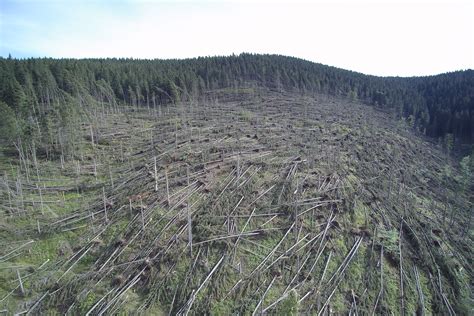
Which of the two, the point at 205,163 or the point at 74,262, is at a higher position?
the point at 205,163

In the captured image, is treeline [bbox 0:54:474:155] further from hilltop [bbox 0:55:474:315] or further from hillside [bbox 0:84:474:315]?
hillside [bbox 0:84:474:315]

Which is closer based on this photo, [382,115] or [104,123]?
[104,123]

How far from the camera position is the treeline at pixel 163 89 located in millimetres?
32688

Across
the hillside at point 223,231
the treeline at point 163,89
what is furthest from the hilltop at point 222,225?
the treeline at point 163,89

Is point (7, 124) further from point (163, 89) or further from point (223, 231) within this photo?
point (163, 89)

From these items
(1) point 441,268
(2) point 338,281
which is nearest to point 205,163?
(2) point 338,281

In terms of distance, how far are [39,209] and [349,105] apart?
221ft

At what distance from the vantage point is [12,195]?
65.5 ft

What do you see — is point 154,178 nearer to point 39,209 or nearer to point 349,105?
point 39,209

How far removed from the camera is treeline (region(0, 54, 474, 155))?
32.7 meters

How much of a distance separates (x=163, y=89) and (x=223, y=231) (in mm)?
47697

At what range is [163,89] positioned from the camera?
5753cm

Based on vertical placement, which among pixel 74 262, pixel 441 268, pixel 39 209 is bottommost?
pixel 441 268

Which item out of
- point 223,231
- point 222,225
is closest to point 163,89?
point 222,225
